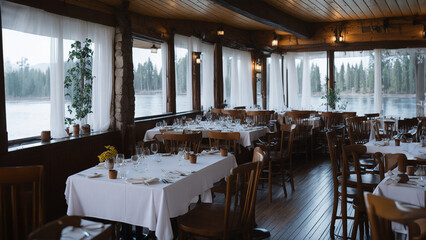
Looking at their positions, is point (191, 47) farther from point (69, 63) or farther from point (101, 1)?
point (69, 63)

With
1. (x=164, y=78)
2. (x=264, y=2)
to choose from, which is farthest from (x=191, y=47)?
(x=264, y=2)

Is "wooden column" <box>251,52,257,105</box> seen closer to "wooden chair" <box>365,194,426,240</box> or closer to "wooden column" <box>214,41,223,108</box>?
"wooden column" <box>214,41,223,108</box>

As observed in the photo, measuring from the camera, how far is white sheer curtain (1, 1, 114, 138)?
17.0 ft

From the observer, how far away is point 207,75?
A: 10227 millimetres

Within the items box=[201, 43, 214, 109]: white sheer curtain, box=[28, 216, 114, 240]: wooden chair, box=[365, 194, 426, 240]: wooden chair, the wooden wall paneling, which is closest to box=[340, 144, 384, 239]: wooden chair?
box=[365, 194, 426, 240]: wooden chair

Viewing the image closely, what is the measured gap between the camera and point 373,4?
28.1 ft

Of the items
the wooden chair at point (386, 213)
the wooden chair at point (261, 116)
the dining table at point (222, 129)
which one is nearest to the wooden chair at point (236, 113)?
the wooden chair at point (261, 116)

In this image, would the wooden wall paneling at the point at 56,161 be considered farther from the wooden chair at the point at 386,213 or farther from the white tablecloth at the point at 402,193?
the wooden chair at the point at 386,213

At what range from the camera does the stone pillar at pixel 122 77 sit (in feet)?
22.6

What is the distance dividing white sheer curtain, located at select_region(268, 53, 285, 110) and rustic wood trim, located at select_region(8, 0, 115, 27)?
631cm

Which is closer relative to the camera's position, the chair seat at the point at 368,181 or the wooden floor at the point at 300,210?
the chair seat at the point at 368,181

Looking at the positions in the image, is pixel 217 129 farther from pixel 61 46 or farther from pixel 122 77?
pixel 61 46

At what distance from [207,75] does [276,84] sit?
9.27ft

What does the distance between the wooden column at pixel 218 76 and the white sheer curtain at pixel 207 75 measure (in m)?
0.17
